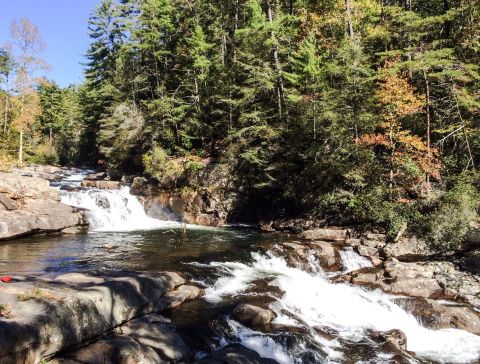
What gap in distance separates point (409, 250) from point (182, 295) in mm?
11948

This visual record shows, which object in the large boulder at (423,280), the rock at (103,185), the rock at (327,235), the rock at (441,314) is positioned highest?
the rock at (103,185)

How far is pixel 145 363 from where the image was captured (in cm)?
769

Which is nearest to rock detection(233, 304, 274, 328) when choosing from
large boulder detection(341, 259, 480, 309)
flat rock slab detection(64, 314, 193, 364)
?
flat rock slab detection(64, 314, 193, 364)

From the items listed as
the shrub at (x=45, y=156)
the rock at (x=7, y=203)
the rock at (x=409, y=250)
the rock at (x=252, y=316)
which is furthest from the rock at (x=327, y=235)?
the shrub at (x=45, y=156)

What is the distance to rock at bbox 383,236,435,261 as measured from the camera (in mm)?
17500

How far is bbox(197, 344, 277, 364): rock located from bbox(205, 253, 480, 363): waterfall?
0.67 m

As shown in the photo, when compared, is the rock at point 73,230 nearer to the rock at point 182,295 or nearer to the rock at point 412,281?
the rock at point 182,295

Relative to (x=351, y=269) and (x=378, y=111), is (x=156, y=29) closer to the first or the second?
(x=378, y=111)

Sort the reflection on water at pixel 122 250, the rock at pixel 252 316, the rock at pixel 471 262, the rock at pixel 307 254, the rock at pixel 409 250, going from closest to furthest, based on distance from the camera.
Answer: the rock at pixel 252 316 < the reflection on water at pixel 122 250 < the rock at pixel 471 262 < the rock at pixel 307 254 < the rock at pixel 409 250

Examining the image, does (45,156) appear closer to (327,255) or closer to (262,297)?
(327,255)

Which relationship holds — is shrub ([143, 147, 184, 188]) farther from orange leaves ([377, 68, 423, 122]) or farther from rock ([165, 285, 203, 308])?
rock ([165, 285, 203, 308])

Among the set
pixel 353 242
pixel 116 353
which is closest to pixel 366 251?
pixel 353 242

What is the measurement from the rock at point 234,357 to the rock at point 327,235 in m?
12.1

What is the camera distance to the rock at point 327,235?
20.3 meters
